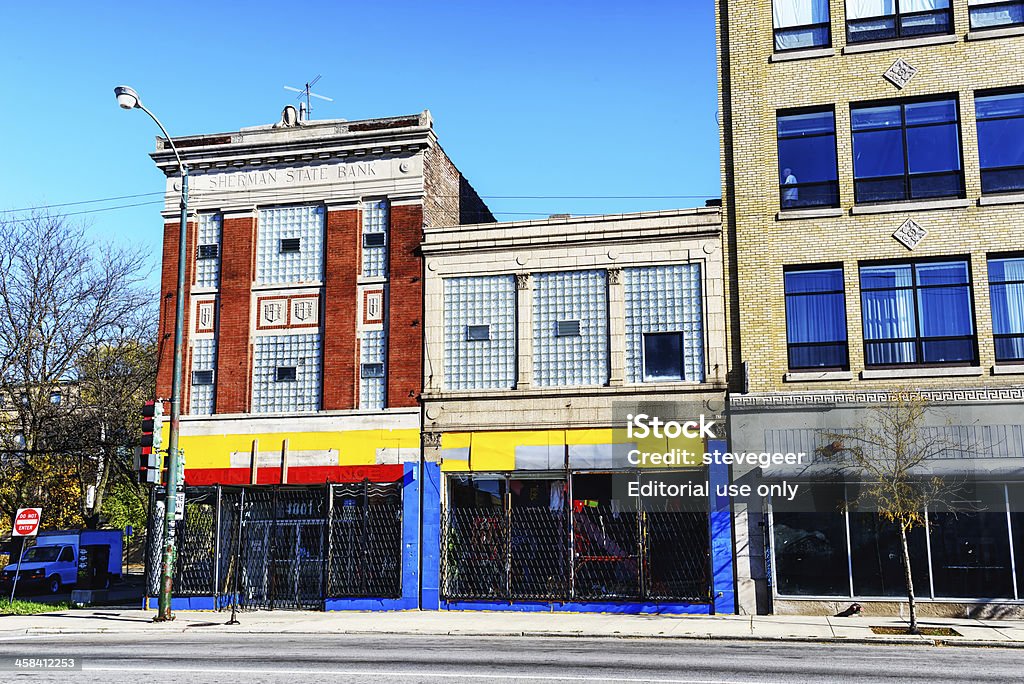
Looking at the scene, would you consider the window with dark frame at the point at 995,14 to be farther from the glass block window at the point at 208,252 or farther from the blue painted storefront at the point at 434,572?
the glass block window at the point at 208,252

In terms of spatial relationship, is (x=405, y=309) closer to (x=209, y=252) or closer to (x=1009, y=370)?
(x=209, y=252)

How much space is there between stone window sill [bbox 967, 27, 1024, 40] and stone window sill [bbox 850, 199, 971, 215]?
421 cm

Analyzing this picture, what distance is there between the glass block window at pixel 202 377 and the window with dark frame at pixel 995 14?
21.6m

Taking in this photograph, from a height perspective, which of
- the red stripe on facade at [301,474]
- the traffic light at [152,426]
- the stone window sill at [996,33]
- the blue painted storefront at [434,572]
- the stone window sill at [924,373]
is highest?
the stone window sill at [996,33]

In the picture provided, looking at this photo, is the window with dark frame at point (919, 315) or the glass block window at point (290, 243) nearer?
the window with dark frame at point (919, 315)

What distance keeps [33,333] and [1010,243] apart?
32252 millimetres

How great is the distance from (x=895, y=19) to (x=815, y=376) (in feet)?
30.8

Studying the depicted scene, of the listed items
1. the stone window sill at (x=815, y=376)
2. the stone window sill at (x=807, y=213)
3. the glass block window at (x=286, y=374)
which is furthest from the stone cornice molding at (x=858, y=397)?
the glass block window at (x=286, y=374)

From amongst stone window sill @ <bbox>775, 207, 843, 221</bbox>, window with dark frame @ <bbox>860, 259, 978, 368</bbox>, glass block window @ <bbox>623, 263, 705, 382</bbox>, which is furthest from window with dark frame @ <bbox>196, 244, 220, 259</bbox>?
window with dark frame @ <bbox>860, 259, 978, 368</bbox>

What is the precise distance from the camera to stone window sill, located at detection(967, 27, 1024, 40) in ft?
79.1

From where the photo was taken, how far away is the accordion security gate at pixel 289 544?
25047 mm

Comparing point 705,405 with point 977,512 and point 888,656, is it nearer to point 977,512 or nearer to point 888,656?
point 977,512

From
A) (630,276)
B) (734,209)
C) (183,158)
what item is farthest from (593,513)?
(183,158)

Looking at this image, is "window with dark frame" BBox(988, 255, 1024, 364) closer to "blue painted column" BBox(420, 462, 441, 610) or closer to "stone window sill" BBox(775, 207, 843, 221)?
"stone window sill" BBox(775, 207, 843, 221)
